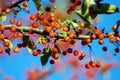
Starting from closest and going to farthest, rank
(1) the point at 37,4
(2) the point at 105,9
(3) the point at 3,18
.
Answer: (2) the point at 105,9, (3) the point at 3,18, (1) the point at 37,4

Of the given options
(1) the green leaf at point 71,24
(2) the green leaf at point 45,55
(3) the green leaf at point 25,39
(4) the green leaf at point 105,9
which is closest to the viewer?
(4) the green leaf at point 105,9

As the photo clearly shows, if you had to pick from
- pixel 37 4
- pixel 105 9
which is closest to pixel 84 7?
pixel 105 9

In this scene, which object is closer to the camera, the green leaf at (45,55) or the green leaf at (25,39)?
the green leaf at (25,39)

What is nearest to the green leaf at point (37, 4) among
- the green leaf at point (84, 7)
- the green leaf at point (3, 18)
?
the green leaf at point (3, 18)

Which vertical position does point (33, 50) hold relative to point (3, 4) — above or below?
below

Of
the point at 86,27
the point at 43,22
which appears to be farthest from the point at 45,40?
the point at 86,27

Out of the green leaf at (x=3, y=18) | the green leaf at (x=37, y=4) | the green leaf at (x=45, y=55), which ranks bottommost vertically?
the green leaf at (x=45, y=55)

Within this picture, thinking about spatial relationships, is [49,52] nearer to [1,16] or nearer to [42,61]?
[42,61]

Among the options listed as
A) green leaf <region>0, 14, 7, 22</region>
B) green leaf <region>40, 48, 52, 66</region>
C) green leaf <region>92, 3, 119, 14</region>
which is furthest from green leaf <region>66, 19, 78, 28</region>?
green leaf <region>0, 14, 7, 22</region>

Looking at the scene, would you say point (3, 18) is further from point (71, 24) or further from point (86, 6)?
point (86, 6)

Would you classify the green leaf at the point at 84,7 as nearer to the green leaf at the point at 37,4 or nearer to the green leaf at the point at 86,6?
the green leaf at the point at 86,6

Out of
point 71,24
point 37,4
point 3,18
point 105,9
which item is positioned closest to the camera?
point 105,9
